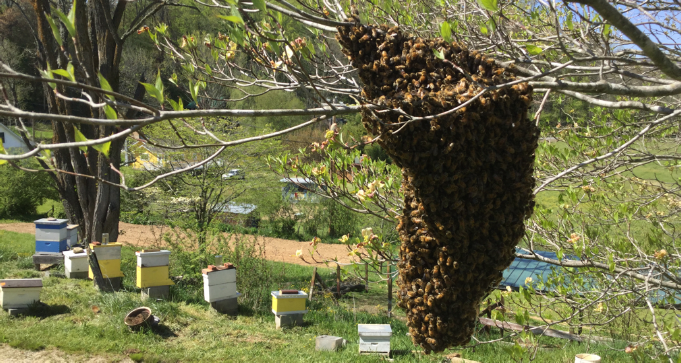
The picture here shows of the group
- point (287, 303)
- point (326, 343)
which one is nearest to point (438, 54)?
point (326, 343)

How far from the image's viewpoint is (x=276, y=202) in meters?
17.8

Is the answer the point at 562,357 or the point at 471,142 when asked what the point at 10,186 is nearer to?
the point at 562,357

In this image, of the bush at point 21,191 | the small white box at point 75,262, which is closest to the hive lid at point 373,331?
the small white box at point 75,262

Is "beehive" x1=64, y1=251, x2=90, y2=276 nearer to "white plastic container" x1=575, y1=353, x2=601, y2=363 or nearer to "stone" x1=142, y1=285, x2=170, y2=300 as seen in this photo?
"stone" x1=142, y1=285, x2=170, y2=300

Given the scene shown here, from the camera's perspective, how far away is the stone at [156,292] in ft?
27.3

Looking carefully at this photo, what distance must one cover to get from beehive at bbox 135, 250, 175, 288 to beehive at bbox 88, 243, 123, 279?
63 centimetres

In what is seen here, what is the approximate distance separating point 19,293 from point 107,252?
1.52m

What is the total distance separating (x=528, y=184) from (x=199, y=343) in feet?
20.5

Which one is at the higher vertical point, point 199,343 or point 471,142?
point 471,142

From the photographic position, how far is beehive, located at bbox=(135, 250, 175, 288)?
26.9 ft

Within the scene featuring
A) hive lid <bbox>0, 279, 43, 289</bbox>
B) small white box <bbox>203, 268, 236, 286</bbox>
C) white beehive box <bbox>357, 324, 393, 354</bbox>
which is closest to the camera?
white beehive box <bbox>357, 324, 393, 354</bbox>

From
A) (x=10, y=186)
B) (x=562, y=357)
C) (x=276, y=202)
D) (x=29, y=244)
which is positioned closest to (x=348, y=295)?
(x=562, y=357)

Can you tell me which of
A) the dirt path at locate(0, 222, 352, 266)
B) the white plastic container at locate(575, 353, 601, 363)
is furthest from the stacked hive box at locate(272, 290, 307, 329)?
→ the dirt path at locate(0, 222, 352, 266)

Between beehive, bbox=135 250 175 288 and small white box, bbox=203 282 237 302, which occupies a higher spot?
beehive, bbox=135 250 175 288
